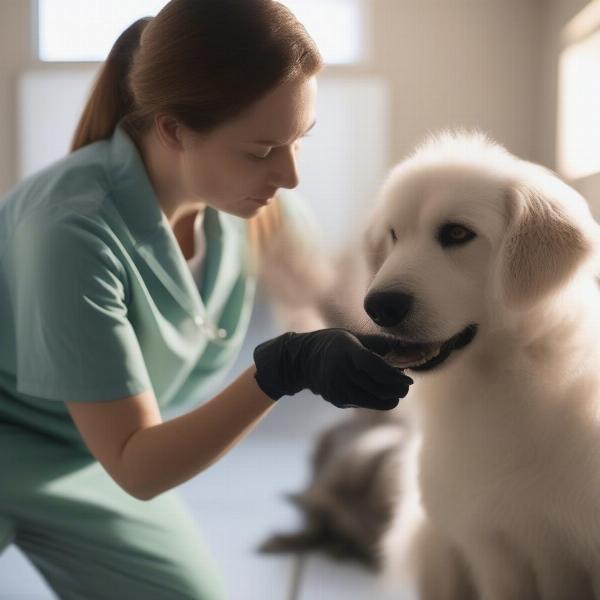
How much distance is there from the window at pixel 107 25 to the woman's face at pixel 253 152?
1.97 meters

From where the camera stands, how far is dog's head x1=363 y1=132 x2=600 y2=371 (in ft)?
3.12

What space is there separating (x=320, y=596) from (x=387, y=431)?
1.83 ft

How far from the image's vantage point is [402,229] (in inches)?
42.2

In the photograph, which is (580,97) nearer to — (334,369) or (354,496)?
(354,496)

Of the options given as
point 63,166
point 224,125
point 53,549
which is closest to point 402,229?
point 224,125

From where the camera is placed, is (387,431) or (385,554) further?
(387,431)

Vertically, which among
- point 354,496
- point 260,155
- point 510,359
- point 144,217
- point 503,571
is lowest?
point 354,496

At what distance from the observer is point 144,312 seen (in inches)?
47.5

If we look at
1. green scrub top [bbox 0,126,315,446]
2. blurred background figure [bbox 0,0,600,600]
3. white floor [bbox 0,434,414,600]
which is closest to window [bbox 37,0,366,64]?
blurred background figure [bbox 0,0,600,600]

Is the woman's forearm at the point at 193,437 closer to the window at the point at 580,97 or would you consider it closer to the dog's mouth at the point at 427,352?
the dog's mouth at the point at 427,352

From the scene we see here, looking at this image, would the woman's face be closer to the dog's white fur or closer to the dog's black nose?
the dog's white fur

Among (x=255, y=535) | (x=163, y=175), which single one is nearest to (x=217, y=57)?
(x=163, y=175)

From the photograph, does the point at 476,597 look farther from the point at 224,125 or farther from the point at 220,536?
the point at 220,536

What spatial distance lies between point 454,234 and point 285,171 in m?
0.27
